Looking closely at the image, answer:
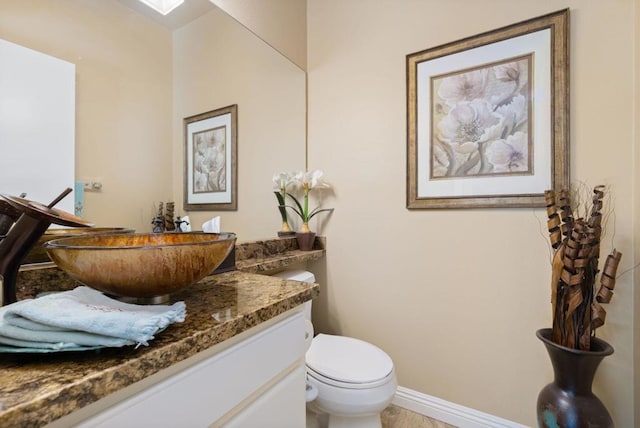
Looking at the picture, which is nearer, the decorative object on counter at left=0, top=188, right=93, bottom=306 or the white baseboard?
the decorative object on counter at left=0, top=188, right=93, bottom=306

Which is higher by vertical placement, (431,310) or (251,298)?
(251,298)

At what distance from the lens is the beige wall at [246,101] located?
130 centimetres

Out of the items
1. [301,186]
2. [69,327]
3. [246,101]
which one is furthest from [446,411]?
[246,101]

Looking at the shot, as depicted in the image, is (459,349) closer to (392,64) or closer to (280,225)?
(280,225)

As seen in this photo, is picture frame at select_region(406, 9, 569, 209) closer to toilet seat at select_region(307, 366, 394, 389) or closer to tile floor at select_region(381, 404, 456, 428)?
toilet seat at select_region(307, 366, 394, 389)

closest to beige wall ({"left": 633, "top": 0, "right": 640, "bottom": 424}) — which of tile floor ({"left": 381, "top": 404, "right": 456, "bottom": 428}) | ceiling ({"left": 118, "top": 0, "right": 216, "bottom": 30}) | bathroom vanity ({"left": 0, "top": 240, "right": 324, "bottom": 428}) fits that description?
tile floor ({"left": 381, "top": 404, "right": 456, "bottom": 428})

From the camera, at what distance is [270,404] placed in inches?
27.4

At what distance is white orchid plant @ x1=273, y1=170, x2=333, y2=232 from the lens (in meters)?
1.83

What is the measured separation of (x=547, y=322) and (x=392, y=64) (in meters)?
1.51

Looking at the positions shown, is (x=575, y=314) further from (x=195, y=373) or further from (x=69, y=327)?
(x=69, y=327)

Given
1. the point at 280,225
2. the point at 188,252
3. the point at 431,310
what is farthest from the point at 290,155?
the point at 188,252

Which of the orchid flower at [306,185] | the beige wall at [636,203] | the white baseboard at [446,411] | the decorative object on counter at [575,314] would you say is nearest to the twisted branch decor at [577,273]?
the decorative object on counter at [575,314]

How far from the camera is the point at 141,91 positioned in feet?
3.71

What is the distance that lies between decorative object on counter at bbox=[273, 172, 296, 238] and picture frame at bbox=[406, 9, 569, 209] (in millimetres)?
747
